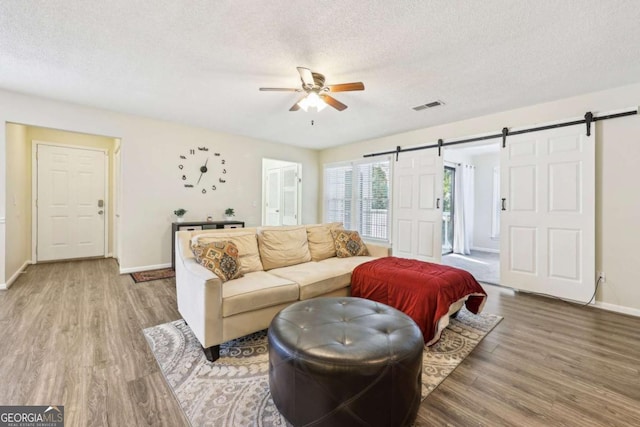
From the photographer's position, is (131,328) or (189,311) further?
(131,328)

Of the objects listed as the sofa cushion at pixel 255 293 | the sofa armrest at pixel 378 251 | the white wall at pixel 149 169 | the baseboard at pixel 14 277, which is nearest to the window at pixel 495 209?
the sofa armrest at pixel 378 251

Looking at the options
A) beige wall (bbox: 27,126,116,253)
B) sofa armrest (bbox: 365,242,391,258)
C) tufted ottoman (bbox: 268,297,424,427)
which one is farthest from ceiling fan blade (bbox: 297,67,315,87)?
beige wall (bbox: 27,126,116,253)

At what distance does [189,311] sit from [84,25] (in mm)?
2333

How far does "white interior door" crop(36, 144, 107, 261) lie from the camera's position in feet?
15.7

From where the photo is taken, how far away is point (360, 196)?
228 inches

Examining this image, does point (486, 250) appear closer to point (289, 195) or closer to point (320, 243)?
point (289, 195)

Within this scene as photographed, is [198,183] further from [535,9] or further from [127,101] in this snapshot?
[535,9]

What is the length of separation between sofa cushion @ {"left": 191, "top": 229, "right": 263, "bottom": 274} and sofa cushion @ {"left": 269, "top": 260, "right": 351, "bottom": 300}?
0.68 ft

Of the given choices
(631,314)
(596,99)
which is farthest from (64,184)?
(631,314)

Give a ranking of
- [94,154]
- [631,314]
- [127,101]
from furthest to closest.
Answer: [94,154]
[127,101]
[631,314]

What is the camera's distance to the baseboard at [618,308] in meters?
2.89

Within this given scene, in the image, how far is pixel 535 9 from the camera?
1839 millimetres

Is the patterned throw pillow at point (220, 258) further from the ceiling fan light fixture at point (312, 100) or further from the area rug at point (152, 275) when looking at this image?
the area rug at point (152, 275)

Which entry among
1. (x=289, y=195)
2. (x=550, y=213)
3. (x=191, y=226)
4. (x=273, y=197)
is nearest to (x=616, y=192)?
(x=550, y=213)
